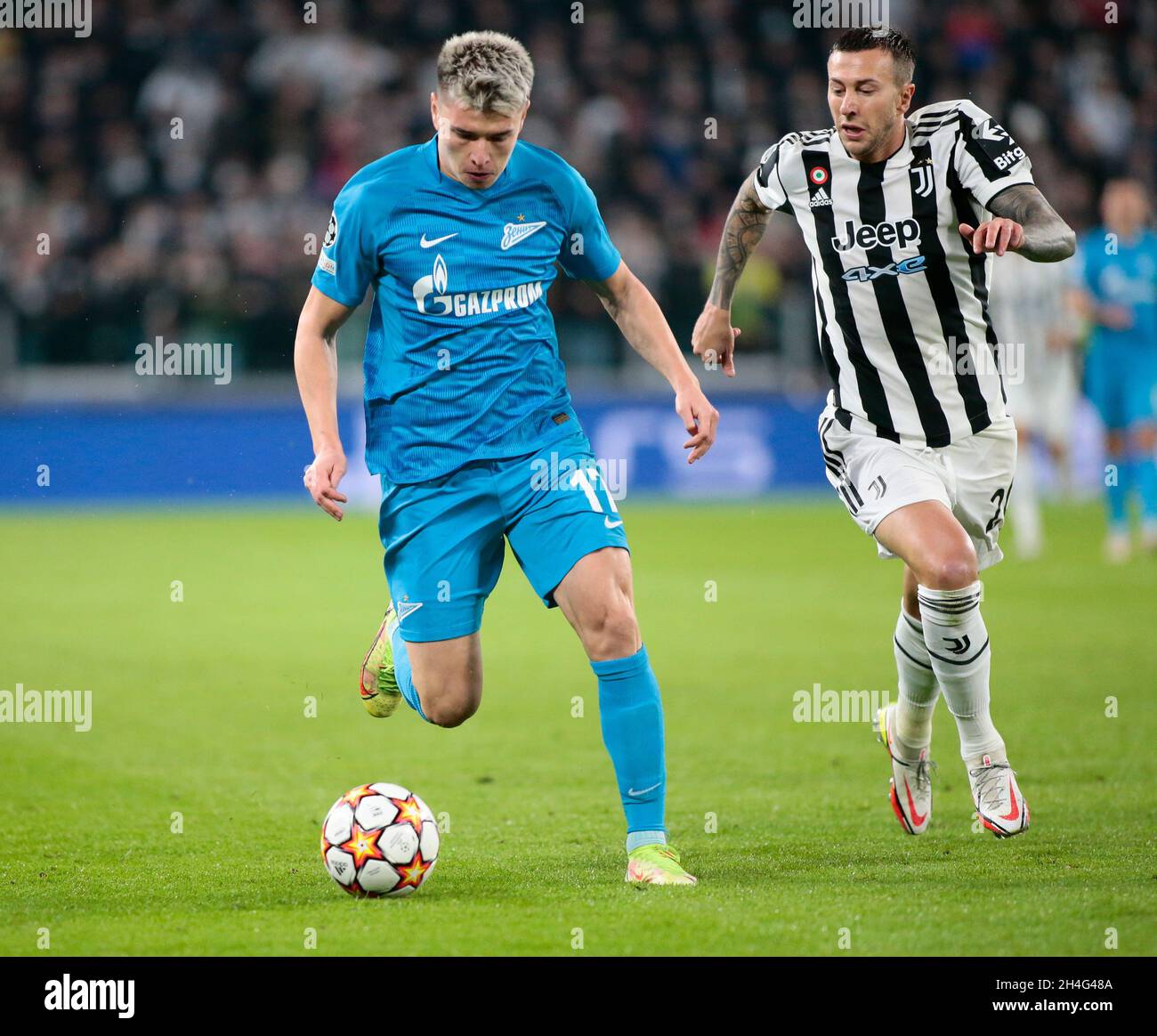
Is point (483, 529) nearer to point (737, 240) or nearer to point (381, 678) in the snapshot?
point (381, 678)

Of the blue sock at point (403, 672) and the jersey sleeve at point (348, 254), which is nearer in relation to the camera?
the jersey sleeve at point (348, 254)

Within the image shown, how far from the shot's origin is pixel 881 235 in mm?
5398

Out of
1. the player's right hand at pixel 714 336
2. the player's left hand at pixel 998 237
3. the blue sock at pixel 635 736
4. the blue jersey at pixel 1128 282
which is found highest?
the blue jersey at pixel 1128 282

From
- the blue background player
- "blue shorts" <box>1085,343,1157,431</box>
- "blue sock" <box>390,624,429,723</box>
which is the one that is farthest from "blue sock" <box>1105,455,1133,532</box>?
"blue sock" <box>390,624,429,723</box>

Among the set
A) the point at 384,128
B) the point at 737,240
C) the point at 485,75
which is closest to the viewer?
the point at 485,75

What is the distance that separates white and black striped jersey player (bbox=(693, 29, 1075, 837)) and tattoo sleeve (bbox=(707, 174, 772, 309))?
0.32ft

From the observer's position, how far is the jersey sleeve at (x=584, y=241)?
16.8 ft

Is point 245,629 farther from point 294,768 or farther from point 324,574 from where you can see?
point 294,768

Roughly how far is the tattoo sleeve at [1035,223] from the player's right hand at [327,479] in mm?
2056

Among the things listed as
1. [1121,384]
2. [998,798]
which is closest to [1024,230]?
[998,798]

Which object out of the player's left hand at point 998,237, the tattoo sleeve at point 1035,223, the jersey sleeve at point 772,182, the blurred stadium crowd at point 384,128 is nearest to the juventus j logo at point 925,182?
the tattoo sleeve at point 1035,223

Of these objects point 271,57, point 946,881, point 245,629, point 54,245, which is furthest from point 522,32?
point 946,881

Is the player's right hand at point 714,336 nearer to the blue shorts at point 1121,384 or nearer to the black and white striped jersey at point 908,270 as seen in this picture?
the black and white striped jersey at point 908,270

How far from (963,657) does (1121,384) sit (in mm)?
9124
